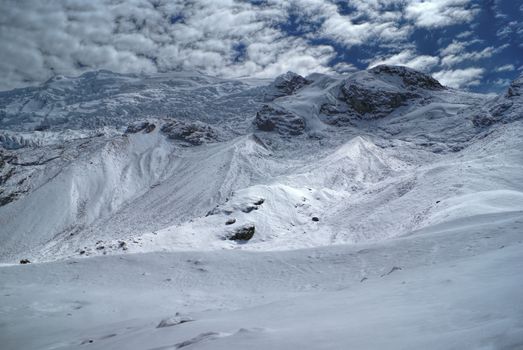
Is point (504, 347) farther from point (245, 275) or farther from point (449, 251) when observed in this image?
point (245, 275)

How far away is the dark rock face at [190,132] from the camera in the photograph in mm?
97531

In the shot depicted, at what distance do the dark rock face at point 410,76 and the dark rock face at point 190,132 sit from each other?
5349cm

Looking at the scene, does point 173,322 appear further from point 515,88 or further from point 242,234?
point 515,88

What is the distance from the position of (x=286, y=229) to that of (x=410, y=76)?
9521 centimetres

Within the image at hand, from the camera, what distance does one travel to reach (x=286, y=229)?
3562 cm

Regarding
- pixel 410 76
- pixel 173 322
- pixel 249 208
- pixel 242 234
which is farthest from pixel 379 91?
pixel 173 322

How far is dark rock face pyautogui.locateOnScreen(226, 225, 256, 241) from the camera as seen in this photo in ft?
102

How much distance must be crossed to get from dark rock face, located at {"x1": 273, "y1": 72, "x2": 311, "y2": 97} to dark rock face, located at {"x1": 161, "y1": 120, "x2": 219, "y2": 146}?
152 feet

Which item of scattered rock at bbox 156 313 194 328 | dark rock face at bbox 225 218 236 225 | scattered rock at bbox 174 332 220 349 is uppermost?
scattered rock at bbox 174 332 220 349

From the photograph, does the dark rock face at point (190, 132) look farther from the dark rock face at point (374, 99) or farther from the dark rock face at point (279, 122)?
the dark rock face at point (374, 99)

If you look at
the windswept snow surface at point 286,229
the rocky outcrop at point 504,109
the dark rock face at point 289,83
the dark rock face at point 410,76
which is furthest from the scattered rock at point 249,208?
the dark rock face at point 289,83

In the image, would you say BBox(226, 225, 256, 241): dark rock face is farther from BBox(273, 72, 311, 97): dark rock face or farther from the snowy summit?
BBox(273, 72, 311, 97): dark rock face

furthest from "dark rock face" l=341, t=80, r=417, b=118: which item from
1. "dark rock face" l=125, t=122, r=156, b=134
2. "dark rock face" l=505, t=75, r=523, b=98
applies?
"dark rock face" l=125, t=122, r=156, b=134

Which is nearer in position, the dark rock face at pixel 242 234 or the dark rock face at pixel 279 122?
the dark rock face at pixel 242 234
